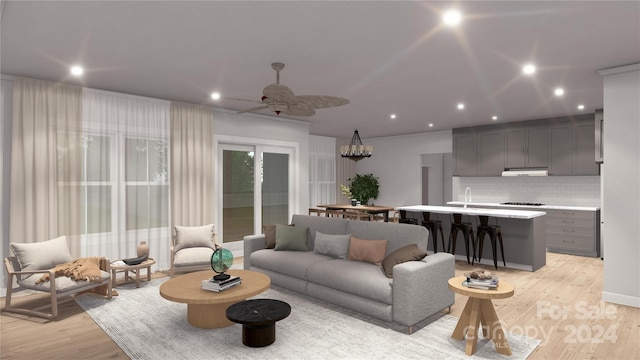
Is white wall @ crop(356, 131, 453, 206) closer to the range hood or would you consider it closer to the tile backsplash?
the tile backsplash

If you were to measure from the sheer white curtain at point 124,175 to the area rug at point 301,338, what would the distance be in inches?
62.8

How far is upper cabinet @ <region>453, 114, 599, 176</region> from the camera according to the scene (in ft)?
24.0

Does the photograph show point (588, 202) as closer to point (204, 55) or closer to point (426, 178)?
point (426, 178)

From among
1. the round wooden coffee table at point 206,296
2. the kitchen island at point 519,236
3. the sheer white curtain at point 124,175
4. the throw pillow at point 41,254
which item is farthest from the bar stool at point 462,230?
the throw pillow at point 41,254

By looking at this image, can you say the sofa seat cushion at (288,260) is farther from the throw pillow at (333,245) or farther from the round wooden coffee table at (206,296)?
the round wooden coffee table at (206,296)

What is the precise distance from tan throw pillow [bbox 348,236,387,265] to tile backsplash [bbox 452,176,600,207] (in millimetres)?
5675

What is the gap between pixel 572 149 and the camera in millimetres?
7430

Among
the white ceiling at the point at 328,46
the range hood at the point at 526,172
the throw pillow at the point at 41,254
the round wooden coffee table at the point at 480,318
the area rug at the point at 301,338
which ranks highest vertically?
the white ceiling at the point at 328,46

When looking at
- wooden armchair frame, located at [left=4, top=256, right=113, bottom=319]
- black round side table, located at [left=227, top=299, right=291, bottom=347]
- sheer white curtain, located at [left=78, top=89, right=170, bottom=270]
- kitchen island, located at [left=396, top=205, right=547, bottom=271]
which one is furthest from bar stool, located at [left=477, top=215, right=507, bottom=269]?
wooden armchair frame, located at [left=4, top=256, right=113, bottom=319]

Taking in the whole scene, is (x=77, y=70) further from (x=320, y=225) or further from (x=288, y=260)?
A: (x=320, y=225)

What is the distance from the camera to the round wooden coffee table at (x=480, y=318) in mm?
3047

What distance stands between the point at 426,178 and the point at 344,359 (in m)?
9.30

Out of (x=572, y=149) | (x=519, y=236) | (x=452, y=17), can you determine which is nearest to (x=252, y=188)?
(x=519, y=236)

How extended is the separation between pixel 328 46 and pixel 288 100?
26.3 inches
